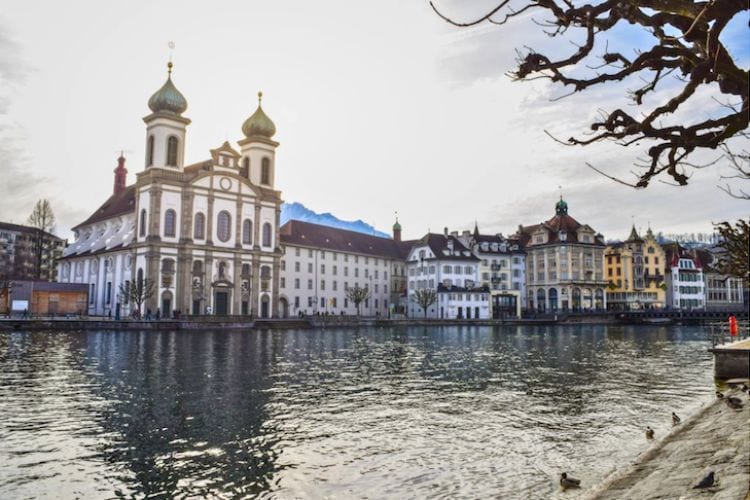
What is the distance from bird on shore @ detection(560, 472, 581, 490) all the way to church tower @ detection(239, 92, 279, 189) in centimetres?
8304

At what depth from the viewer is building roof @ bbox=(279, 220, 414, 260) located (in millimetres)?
98250

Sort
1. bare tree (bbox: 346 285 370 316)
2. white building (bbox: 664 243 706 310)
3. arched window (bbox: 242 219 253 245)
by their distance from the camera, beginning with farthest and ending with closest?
white building (bbox: 664 243 706 310)
bare tree (bbox: 346 285 370 316)
arched window (bbox: 242 219 253 245)

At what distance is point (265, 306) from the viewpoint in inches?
3354

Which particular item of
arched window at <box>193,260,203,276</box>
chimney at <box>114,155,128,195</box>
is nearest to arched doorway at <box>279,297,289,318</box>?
arched window at <box>193,260,203,276</box>

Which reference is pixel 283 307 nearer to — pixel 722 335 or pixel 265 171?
pixel 265 171

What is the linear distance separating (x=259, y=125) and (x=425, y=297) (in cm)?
3815

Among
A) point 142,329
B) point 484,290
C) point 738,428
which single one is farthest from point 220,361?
point 484,290

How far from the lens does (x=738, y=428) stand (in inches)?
492

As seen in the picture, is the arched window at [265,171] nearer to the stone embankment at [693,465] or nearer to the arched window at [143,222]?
the arched window at [143,222]

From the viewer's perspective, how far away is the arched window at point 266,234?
283 ft

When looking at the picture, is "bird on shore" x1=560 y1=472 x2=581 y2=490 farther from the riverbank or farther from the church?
the church

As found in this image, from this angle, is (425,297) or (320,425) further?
(425,297)

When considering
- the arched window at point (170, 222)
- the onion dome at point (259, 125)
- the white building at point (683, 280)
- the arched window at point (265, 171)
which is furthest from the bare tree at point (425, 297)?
the white building at point (683, 280)

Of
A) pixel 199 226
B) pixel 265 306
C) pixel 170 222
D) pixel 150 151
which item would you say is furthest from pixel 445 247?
pixel 150 151
